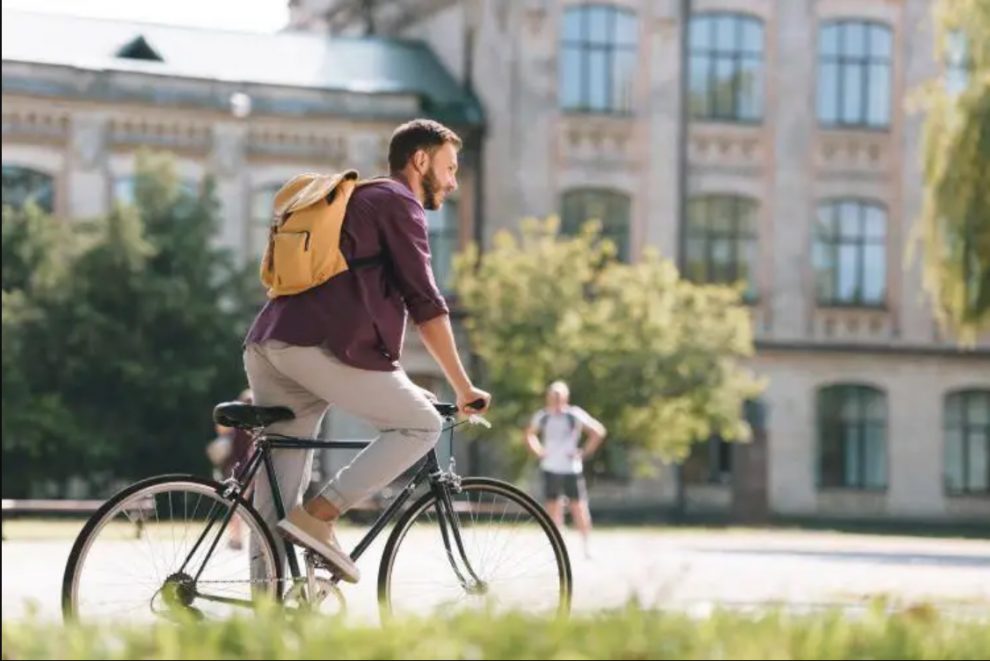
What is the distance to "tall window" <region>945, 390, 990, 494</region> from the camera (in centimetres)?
4403

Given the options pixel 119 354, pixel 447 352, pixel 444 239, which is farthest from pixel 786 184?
pixel 447 352

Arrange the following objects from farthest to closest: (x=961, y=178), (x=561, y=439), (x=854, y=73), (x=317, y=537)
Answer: (x=854, y=73) → (x=961, y=178) → (x=561, y=439) → (x=317, y=537)

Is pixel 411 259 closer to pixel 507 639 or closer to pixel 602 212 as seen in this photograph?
pixel 507 639

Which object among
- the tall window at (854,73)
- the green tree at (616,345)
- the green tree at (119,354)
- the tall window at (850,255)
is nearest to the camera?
the green tree at (119,354)

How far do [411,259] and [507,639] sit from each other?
9.05 feet

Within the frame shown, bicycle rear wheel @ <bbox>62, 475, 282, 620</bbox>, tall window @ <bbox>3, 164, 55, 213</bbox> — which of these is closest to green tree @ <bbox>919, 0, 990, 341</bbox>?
tall window @ <bbox>3, 164, 55, 213</bbox>

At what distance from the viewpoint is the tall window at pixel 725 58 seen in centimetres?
4372

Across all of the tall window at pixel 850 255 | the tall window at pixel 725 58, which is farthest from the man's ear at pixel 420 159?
the tall window at pixel 850 255

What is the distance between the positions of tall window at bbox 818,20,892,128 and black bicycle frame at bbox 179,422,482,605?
124 feet

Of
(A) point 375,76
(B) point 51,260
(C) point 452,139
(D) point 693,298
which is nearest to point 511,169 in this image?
(A) point 375,76

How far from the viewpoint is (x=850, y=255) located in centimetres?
4394

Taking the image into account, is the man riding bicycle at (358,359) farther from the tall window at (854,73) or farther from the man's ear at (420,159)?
the tall window at (854,73)

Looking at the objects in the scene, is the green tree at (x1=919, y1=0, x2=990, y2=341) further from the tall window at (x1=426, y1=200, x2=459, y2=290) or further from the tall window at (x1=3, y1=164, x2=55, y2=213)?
the tall window at (x1=3, y1=164, x2=55, y2=213)

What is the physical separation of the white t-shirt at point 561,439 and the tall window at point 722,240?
21.7m
